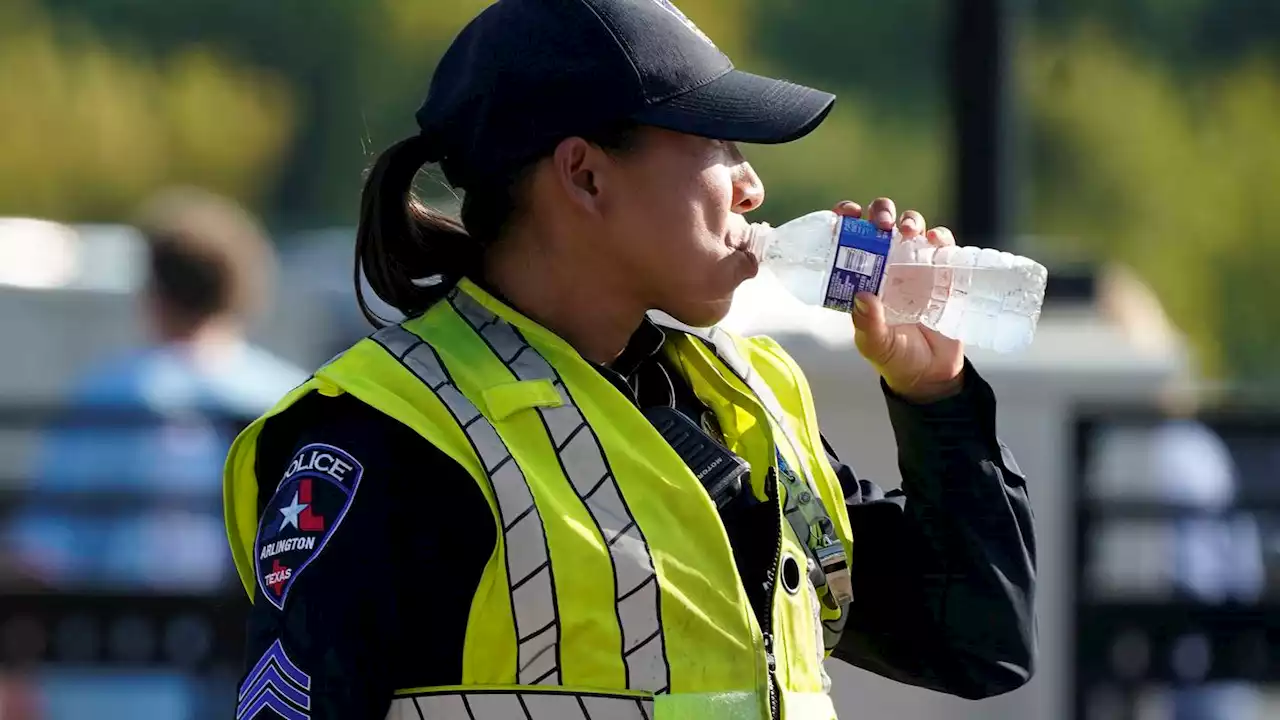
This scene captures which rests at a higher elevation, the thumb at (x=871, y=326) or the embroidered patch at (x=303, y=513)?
the thumb at (x=871, y=326)

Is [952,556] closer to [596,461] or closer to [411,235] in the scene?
[596,461]

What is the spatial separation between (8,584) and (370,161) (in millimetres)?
3210

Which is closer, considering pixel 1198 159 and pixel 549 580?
pixel 549 580

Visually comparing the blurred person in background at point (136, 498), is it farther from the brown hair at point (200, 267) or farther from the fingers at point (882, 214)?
the fingers at point (882, 214)

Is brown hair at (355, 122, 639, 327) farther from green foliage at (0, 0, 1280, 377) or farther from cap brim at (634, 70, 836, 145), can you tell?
green foliage at (0, 0, 1280, 377)

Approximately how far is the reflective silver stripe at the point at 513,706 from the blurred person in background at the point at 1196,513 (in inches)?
127

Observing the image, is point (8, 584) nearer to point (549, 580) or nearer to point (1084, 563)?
point (1084, 563)

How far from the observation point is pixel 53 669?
522cm

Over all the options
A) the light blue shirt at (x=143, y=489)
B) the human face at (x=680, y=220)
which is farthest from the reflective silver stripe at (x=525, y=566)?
the light blue shirt at (x=143, y=489)

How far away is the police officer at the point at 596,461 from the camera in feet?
6.48

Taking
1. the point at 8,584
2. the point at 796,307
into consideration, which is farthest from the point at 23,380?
the point at 796,307

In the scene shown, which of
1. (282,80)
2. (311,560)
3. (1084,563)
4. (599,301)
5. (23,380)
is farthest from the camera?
(282,80)

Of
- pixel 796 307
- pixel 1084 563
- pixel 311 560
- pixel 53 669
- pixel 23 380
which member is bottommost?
pixel 311 560

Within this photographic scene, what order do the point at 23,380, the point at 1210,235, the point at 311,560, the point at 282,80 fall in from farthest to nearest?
the point at 282,80 < the point at 1210,235 < the point at 23,380 < the point at 311,560
